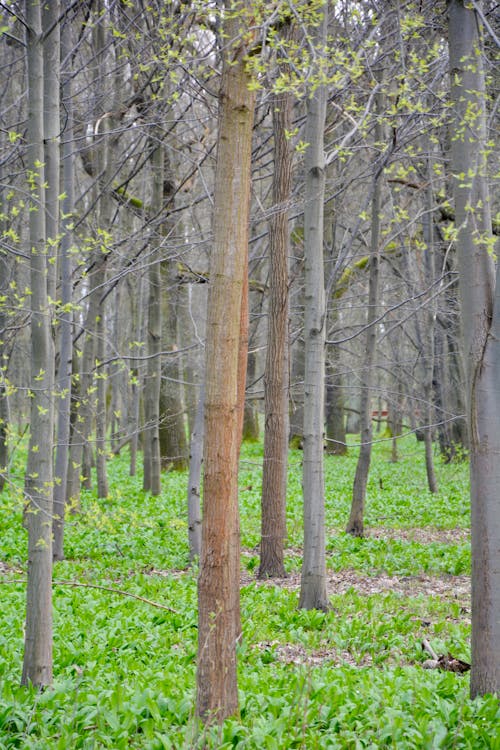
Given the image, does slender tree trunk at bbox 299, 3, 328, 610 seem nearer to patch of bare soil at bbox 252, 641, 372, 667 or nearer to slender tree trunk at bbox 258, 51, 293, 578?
patch of bare soil at bbox 252, 641, 372, 667

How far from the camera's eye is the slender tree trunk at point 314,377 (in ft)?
26.0

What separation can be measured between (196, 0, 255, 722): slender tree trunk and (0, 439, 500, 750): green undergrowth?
Result: 33 cm

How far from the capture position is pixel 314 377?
793 centimetres

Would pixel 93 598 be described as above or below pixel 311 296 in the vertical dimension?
below

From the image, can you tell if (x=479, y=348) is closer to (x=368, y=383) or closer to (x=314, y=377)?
(x=314, y=377)

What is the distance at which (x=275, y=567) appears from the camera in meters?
10.0

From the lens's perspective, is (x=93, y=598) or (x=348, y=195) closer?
(x=93, y=598)

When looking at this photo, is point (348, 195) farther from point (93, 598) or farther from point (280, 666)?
point (280, 666)

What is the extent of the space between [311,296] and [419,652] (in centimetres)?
378

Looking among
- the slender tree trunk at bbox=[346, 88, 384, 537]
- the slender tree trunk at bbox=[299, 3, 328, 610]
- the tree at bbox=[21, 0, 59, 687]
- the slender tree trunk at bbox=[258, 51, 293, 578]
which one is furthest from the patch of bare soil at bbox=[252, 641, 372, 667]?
the slender tree trunk at bbox=[346, 88, 384, 537]

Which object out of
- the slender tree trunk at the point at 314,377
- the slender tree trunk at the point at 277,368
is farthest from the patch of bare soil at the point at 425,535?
the slender tree trunk at the point at 314,377

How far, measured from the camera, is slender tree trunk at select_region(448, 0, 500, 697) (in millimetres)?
4934

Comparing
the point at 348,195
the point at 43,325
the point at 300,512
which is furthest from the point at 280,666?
the point at 348,195

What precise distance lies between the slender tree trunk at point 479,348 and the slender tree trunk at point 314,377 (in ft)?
9.19
